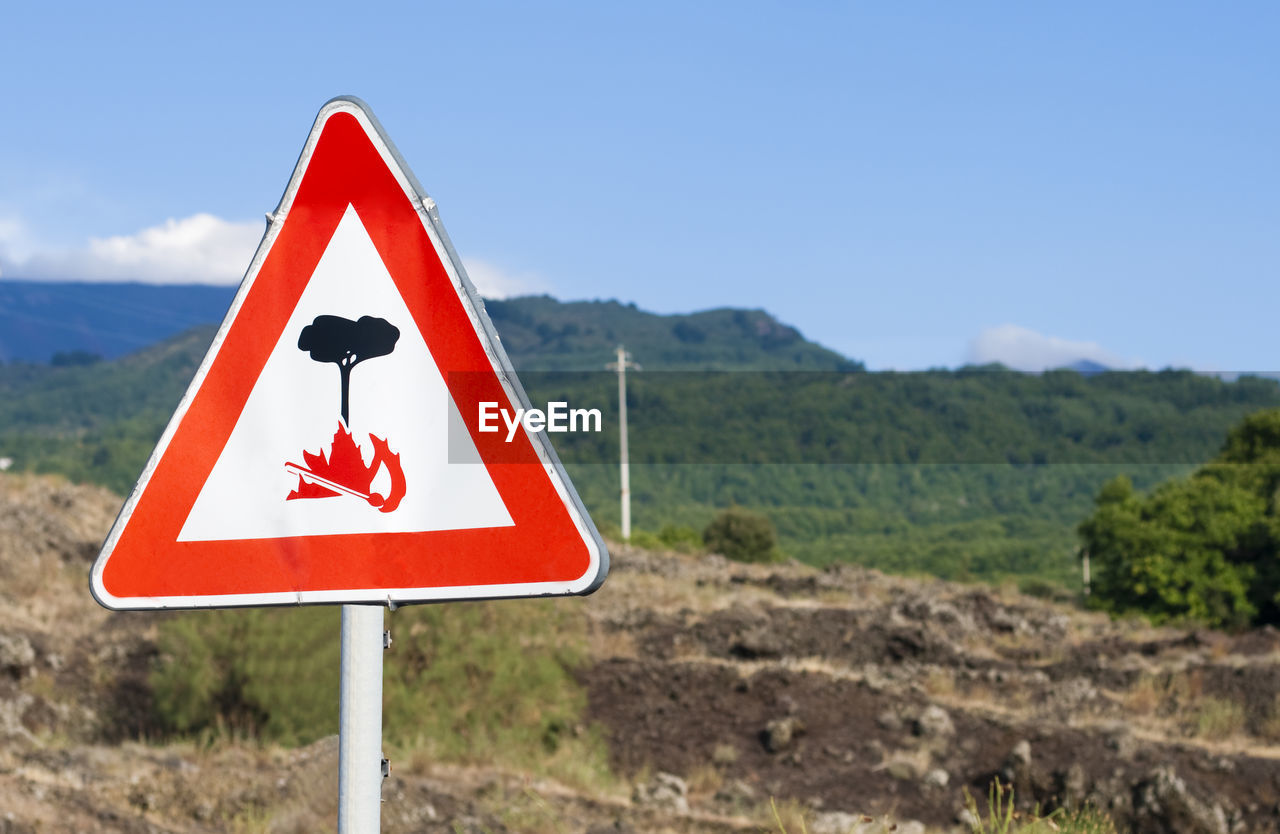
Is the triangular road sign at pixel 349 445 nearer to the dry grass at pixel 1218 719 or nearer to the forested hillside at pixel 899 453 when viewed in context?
the dry grass at pixel 1218 719

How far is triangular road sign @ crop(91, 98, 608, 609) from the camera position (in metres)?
1.75

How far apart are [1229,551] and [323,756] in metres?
30.2

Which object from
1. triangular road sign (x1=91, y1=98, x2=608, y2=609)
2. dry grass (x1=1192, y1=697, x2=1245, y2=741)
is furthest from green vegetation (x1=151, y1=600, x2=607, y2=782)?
triangular road sign (x1=91, y1=98, x2=608, y2=609)

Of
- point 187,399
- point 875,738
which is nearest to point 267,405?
point 187,399

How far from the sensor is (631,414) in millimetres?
96312

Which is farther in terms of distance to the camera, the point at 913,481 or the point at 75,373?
the point at 75,373

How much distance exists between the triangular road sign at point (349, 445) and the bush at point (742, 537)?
148ft

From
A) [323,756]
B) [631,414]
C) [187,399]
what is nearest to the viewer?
[187,399]

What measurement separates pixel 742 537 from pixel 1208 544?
1950 cm

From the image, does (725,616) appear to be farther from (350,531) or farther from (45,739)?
(350,531)

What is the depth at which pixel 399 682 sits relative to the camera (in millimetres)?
13102
